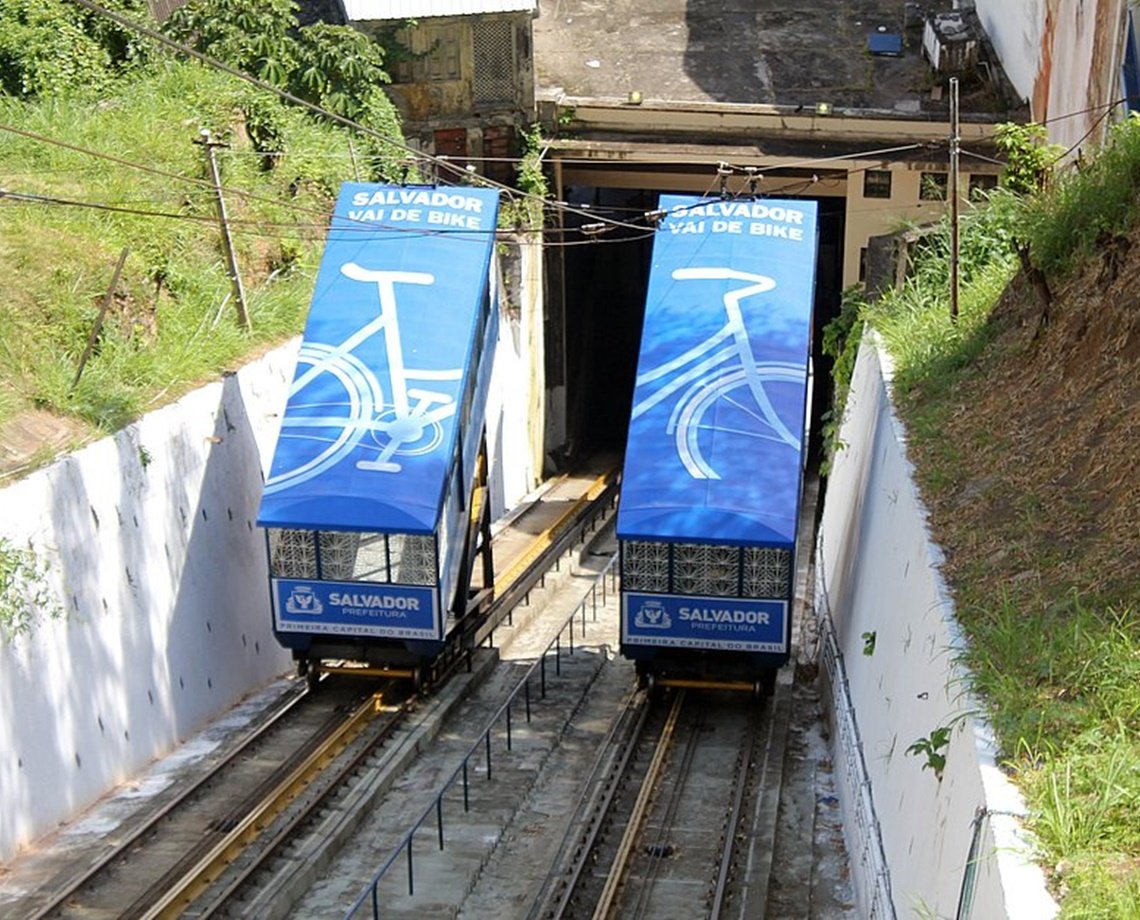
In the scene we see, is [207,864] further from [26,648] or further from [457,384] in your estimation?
[457,384]

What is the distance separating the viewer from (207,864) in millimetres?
13641

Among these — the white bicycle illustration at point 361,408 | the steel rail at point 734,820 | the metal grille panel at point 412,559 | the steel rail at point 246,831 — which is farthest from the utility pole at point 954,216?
the steel rail at point 246,831

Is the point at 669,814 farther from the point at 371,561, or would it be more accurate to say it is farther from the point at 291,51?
the point at 291,51

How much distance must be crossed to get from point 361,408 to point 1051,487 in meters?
8.68

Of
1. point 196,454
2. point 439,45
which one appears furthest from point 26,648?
point 439,45

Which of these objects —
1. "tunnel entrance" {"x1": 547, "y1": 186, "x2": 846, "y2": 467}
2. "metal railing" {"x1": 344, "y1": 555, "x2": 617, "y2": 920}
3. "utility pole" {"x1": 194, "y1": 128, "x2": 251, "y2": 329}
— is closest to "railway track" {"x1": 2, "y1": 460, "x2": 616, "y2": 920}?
"metal railing" {"x1": 344, "y1": 555, "x2": 617, "y2": 920}

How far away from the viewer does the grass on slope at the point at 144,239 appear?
18078mm

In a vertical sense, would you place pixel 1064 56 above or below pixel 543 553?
above

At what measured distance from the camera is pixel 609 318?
133ft

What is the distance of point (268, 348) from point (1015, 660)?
14.6m

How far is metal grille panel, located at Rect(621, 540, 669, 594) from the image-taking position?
17297mm

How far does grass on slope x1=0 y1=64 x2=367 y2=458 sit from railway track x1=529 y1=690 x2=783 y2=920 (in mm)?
7013

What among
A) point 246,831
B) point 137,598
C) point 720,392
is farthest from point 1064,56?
point 246,831

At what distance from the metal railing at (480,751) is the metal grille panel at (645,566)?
6.97ft
